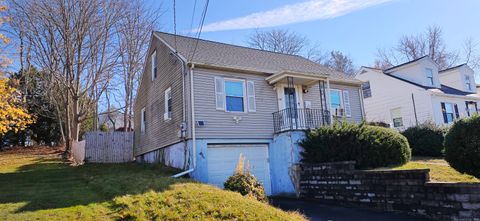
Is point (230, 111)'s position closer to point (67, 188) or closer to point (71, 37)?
point (67, 188)

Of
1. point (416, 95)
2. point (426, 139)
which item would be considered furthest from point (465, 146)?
point (416, 95)

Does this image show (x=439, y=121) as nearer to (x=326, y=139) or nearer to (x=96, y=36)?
(x=326, y=139)

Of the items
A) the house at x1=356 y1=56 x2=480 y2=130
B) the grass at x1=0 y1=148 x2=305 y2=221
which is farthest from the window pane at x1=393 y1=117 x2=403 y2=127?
the grass at x1=0 y1=148 x2=305 y2=221

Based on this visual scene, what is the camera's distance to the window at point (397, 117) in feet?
79.7

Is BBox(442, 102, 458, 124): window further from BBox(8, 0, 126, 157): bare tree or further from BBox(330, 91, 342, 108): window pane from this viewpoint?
BBox(8, 0, 126, 157): bare tree

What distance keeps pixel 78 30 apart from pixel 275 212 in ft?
58.2

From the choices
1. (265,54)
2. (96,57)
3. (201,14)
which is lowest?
(201,14)

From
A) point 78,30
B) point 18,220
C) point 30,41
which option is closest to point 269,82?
point 18,220

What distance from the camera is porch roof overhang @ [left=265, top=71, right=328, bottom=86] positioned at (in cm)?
1380

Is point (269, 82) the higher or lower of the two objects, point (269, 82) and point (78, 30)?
the lower

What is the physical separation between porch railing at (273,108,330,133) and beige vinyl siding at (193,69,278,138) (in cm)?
31

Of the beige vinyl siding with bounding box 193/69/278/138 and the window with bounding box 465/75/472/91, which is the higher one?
the window with bounding box 465/75/472/91

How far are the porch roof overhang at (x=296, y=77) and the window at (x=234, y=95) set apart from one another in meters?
1.31

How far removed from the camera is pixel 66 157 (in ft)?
68.6
